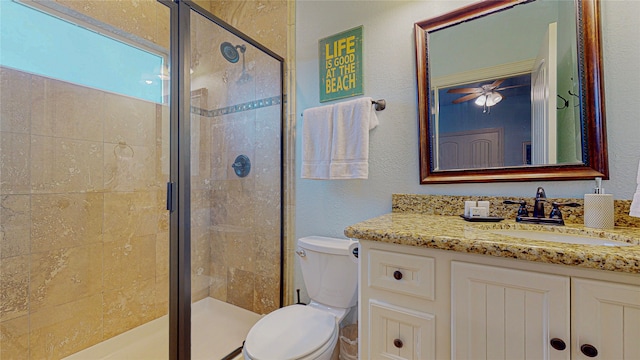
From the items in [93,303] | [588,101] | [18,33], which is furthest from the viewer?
[93,303]

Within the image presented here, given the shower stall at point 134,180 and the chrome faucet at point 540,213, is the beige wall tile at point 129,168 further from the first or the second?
the chrome faucet at point 540,213

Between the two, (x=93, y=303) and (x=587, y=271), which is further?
(x=93, y=303)

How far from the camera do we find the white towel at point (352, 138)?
133 cm

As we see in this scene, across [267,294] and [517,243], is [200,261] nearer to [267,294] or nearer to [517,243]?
[267,294]

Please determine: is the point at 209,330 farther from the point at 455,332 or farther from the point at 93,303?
the point at 455,332

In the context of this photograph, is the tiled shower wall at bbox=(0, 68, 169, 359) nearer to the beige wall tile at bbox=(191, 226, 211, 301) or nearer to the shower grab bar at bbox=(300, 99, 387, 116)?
the beige wall tile at bbox=(191, 226, 211, 301)

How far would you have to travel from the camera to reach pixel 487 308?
26.6 inches

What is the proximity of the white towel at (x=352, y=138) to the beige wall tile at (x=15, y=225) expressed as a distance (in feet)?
5.12

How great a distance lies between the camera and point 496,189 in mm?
1131

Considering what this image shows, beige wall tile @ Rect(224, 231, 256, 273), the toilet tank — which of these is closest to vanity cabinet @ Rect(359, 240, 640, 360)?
the toilet tank

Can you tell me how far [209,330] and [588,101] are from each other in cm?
212

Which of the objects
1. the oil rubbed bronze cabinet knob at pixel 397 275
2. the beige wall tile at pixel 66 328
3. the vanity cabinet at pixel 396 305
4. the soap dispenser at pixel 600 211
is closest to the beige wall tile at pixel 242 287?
the beige wall tile at pixel 66 328

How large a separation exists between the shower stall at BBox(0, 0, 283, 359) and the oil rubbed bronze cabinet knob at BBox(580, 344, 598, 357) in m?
1.42

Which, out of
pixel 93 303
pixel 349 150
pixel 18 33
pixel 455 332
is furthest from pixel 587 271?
pixel 18 33
